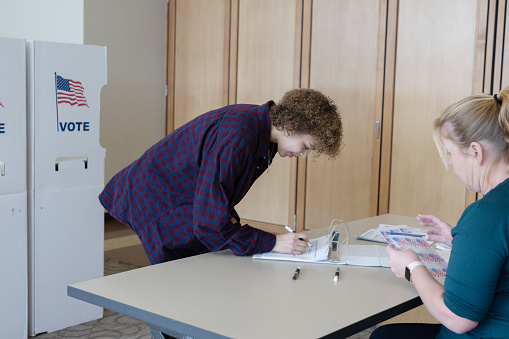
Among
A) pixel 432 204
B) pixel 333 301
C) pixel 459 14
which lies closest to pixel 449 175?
pixel 432 204

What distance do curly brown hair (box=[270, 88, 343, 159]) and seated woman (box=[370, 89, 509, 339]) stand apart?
57cm

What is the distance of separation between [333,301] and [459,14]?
11.2 feet

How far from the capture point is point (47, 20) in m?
5.45

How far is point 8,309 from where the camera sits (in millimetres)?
2889

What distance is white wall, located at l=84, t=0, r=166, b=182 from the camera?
18.8 ft

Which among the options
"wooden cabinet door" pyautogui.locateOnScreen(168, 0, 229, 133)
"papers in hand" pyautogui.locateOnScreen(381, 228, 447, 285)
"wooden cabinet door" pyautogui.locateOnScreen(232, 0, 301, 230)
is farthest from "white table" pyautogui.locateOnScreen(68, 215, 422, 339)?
"wooden cabinet door" pyautogui.locateOnScreen(168, 0, 229, 133)

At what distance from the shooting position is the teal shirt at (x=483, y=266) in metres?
1.26

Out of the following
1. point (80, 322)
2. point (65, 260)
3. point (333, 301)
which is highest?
point (333, 301)

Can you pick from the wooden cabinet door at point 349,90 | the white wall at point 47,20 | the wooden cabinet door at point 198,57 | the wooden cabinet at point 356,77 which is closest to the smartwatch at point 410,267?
the wooden cabinet at point 356,77

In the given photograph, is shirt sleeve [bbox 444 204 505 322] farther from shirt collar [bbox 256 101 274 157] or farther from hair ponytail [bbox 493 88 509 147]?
shirt collar [bbox 256 101 274 157]

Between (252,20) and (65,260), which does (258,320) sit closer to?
(65,260)

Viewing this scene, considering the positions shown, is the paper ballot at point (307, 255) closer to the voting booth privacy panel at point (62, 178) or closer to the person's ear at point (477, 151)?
the person's ear at point (477, 151)

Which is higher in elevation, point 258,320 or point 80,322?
point 258,320

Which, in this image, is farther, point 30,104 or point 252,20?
point 252,20
